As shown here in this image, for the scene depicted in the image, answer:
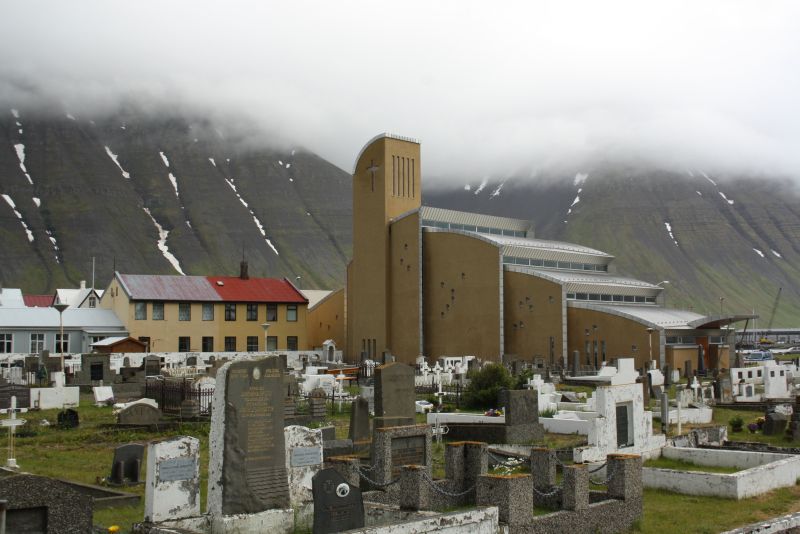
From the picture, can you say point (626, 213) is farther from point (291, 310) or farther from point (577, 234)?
point (291, 310)

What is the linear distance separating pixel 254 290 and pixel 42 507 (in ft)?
183

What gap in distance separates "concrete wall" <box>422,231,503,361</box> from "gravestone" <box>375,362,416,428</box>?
1432 inches

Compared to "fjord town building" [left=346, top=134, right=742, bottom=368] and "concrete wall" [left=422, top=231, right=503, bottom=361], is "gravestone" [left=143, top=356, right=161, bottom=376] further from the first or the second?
"concrete wall" [left=422, top=231, right=503, bottom=361]

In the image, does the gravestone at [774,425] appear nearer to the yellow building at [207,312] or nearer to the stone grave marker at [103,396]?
the stone grave marker at [103,396]

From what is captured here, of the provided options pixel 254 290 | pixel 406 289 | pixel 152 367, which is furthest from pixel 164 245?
pixel 152 367

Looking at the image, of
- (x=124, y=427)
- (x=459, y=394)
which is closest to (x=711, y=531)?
(x=124, y=427)

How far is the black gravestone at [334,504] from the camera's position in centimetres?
1088

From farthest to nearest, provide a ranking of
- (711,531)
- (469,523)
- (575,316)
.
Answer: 1. (575,316)
2. (711,531)
3. (469,523)

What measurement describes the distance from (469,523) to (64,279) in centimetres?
14940

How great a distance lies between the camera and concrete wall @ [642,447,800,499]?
50.4 feet

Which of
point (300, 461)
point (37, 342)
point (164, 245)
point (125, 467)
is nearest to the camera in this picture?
point (300, 461)

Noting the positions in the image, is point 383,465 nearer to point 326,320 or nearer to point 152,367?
point 152,367

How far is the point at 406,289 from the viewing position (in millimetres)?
62906

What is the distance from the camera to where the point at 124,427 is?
24.1m
